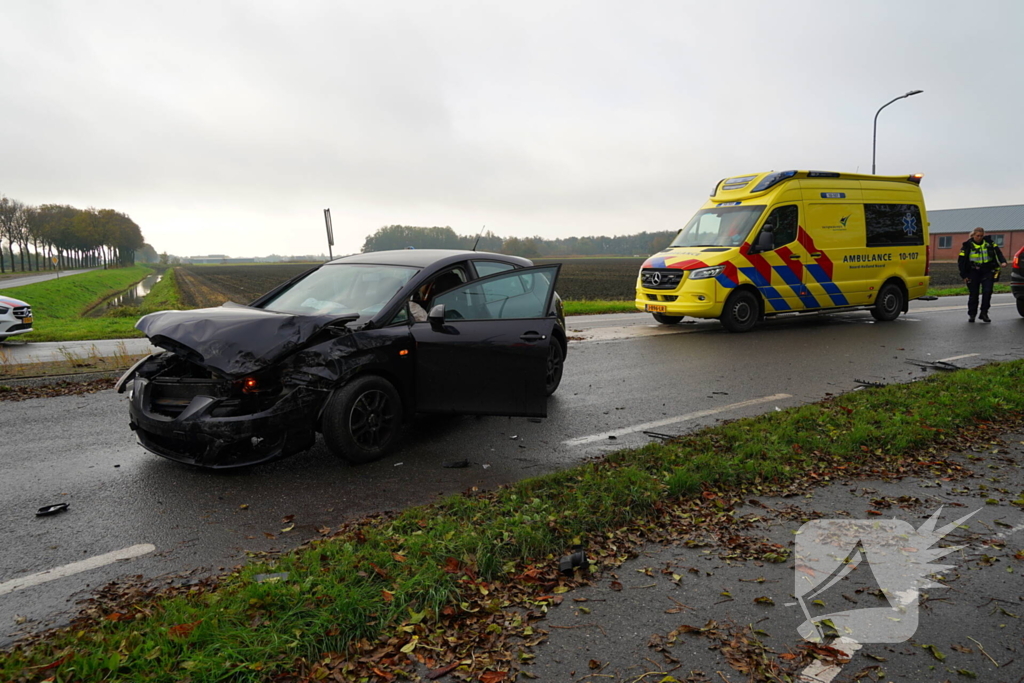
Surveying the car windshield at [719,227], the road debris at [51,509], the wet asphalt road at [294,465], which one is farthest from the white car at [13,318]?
the car windshield at [719,227]

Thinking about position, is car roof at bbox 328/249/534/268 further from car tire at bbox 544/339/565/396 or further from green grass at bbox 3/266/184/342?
green grass at bbox 3/266/184/342

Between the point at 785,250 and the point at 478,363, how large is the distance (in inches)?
362

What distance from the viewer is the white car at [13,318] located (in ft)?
42.7

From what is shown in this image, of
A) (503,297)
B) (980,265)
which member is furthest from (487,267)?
(980,265)

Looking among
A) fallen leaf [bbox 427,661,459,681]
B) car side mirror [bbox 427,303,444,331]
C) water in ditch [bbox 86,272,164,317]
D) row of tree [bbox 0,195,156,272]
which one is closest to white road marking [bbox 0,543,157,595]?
fallen leaf [bbox 427,661,459,681]

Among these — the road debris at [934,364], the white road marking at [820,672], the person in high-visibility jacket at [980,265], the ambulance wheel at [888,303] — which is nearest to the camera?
the white road marking at [820,672]

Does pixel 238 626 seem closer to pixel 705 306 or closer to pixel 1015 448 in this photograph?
pixel 1015 448

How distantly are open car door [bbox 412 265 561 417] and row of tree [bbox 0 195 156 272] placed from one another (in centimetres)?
8699

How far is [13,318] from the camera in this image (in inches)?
519

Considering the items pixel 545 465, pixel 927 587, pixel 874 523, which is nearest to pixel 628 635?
pixel 927 587

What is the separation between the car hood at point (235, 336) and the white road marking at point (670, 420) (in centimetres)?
224

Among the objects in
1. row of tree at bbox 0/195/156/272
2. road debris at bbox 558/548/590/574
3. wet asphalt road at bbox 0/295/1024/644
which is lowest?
road debris at bbox 558/548/590/574

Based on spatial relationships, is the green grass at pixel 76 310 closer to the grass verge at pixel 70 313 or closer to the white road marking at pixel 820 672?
the grass verge at pixel 70 313

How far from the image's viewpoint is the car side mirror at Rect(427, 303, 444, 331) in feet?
18.1
